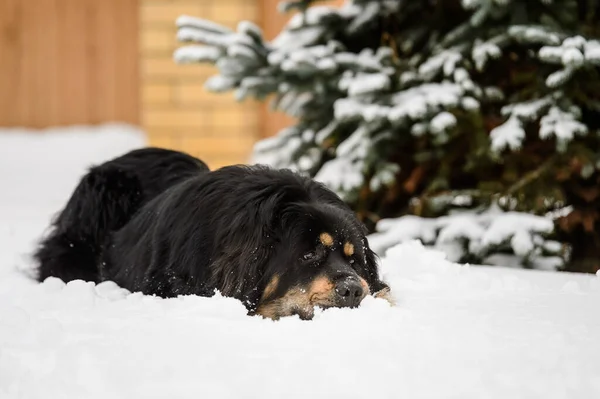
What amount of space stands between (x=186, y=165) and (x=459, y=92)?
5.27 feet

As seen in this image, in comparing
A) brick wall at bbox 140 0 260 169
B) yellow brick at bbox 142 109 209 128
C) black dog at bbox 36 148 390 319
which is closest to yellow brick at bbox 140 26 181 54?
brick wall at bbox 140 0 260 169

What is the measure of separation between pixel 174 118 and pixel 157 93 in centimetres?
32

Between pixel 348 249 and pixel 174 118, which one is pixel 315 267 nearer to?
pixel 348 249

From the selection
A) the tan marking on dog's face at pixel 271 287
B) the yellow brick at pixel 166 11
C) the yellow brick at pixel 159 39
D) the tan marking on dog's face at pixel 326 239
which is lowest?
the tan marking on dog's face at pixel 271 287

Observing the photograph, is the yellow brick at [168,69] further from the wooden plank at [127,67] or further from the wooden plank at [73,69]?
the wooden plank at [73,69]

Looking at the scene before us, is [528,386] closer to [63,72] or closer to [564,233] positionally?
[564,233]

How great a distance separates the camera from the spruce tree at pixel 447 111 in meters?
4.56

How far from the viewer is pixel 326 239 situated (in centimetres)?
328

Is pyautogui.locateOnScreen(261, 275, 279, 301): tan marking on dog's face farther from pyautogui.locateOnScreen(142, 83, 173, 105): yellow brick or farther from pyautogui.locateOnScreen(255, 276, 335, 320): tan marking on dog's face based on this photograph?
pyautogui.locateOnScreen(142, 83, 173, 105): yellow brick

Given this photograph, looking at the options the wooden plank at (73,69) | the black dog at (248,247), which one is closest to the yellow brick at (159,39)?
the black dog at (248,247)

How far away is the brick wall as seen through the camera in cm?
865

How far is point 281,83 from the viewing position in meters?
5.19

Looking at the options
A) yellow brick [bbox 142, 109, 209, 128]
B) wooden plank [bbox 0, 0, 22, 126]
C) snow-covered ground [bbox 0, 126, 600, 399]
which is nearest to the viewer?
snow-covered ground [bbox 0, 126, 600, 399]

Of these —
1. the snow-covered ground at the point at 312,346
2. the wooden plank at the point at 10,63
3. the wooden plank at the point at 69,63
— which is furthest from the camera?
the wooden plank at the point at 69,63
